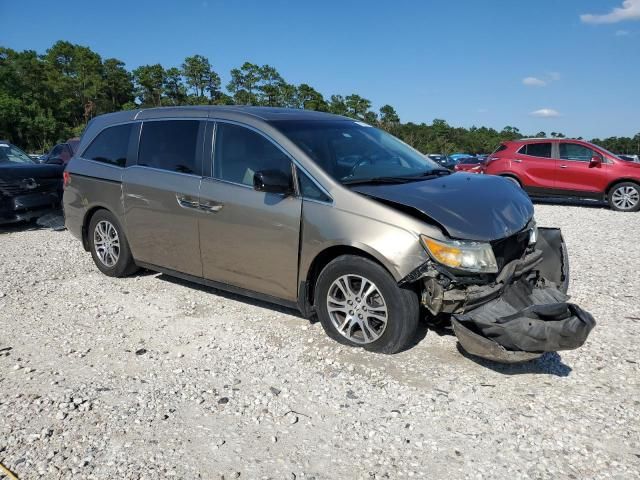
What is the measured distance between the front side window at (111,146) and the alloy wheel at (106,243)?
72 centimetres

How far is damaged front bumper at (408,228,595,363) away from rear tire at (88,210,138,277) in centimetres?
359

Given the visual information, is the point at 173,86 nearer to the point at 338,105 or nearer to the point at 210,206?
the point at 338,105

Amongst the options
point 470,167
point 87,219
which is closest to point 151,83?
point 470,167

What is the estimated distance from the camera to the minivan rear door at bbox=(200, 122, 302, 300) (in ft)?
13.5

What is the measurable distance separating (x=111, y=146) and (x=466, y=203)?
158 inches

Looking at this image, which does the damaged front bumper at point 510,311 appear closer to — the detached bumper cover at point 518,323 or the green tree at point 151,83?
the detached bumper cover at point 518,323

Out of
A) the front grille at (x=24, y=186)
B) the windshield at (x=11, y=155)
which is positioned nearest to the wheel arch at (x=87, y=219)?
the front grille at (x=24, y=186)

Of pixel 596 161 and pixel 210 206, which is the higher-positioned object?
pixel 596 161

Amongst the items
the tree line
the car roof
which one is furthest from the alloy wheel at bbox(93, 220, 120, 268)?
the tree line

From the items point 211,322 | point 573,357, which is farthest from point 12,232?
point 573,357

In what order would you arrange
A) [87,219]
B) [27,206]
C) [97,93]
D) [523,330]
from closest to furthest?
[523,330]
[87,219]
[27,206]
[97,93]

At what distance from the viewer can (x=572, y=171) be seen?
12438 millimetres

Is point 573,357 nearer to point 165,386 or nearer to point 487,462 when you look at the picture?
point 487,462

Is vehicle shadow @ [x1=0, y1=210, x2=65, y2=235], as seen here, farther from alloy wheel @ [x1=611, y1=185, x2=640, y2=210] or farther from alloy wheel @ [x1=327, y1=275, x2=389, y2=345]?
alloy wheel @ [x1=611, y1=185, x2=640, y2=210]
